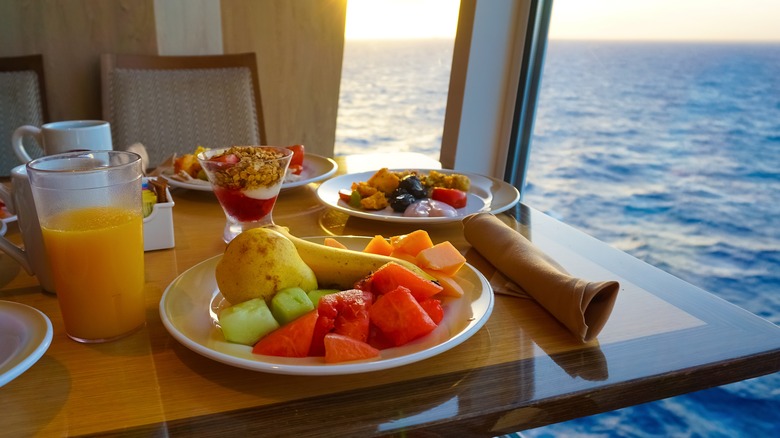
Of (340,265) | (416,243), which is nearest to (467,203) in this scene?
(416,243)

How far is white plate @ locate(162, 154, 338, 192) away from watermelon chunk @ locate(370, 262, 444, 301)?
2.29ft

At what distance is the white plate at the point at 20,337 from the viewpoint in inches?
20.8

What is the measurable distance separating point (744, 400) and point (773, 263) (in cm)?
217

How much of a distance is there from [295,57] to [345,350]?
104 inches

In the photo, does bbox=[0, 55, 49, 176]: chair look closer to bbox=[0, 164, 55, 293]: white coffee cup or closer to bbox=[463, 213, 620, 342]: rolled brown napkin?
bbox=[0, 164, 55, 293]: white coffee cup

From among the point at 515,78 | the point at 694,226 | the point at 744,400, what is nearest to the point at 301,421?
the point at 515,78

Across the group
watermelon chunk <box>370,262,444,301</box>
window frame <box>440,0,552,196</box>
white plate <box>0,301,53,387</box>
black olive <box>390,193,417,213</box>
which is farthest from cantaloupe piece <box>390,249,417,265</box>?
window frame <box>440,0,552,196</box>

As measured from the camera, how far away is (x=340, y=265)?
0.75m

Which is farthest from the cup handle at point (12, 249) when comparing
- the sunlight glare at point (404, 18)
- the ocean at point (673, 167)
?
the sunlight glare at point (404, 18)

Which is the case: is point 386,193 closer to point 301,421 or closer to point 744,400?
point 301,421

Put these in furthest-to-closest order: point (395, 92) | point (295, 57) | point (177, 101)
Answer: point (395, 92) → point (295, 57) → point (177, 101)

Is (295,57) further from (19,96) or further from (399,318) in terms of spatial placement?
(399,318)

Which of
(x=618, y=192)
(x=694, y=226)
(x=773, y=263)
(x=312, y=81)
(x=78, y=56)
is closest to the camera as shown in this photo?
(x=78, y=56)

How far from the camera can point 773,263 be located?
17.4 ft
